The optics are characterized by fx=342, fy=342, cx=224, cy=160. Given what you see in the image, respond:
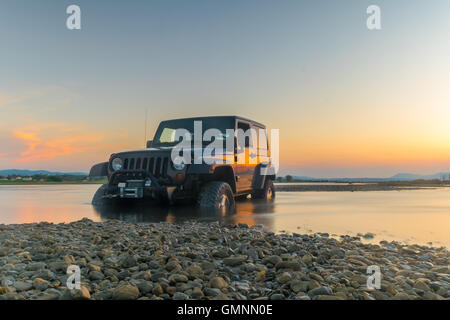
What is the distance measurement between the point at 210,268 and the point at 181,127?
20.9 ft

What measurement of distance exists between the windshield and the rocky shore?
4.43 m

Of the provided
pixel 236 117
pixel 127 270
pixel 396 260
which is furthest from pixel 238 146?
pixel 127 270

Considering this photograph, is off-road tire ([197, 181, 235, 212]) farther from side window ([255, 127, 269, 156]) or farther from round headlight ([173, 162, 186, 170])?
side window ([255, 127, 269, 156])

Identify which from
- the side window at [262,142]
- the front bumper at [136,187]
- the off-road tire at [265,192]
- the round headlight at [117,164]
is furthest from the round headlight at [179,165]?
the off-road tire at [265,192]

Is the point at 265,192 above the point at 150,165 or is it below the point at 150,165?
below

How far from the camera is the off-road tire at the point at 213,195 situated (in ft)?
24.4

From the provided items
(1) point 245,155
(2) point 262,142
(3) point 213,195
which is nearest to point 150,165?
(3) point 213,195

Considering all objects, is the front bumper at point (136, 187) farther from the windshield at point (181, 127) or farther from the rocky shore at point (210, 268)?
the rocky shore at point (210, 268)

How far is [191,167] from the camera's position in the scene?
7.47 metres

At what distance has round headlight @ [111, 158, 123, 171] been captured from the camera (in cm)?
806

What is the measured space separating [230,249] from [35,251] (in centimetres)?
220

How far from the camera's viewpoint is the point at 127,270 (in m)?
3.10

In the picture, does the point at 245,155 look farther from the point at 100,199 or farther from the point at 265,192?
the point at 100,199

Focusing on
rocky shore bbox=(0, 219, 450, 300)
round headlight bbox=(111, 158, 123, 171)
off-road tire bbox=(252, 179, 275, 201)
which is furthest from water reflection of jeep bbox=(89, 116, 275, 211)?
rocky shore bbox=(0, 219, 450, 300)
